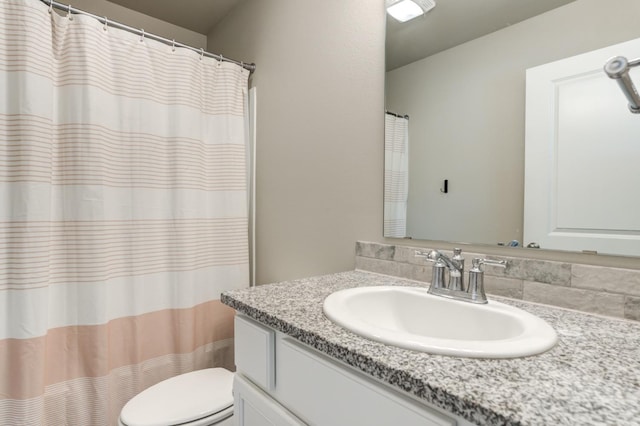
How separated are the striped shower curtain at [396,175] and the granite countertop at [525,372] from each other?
516 millimetres

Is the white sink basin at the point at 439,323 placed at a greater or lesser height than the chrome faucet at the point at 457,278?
lesser

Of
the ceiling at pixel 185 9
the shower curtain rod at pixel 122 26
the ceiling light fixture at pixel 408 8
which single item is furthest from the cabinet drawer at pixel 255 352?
the ceiling at pixel 185 9

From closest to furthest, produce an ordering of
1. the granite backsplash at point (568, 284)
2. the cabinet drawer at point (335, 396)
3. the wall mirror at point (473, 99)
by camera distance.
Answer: the cabinet drawer at point (335, 396) → the granite backsplash at point (568, 284) → the wall mirror at point (473, 99)

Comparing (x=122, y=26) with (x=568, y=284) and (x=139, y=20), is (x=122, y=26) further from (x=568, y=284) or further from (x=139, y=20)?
(x=568, y=284)

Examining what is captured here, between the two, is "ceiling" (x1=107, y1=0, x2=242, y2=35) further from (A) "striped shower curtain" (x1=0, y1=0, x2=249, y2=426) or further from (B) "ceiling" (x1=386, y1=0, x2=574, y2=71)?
(B) "ceiling" (x1=386, y1=0, x2=574, y2=71)

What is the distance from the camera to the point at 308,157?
4.94ft

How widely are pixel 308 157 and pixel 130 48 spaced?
933mm

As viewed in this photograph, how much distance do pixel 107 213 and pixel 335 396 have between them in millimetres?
1232

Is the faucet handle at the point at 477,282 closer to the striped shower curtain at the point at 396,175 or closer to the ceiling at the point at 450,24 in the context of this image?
the striped shower curtain at the point at 396,175

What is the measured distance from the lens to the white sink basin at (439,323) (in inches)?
21.8

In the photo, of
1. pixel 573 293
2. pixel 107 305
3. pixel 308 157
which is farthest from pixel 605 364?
pixel 107 305

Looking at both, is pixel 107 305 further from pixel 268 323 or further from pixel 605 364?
pixel 605 364

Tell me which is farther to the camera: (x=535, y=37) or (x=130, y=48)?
(x=130, y=48)

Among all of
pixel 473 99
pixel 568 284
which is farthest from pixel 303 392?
pixel 473 99
